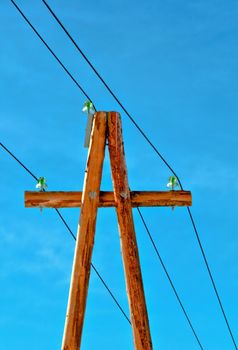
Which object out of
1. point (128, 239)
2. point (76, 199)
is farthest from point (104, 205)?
point (128, 239)

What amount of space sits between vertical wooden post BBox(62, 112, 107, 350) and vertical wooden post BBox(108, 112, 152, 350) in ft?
0.57

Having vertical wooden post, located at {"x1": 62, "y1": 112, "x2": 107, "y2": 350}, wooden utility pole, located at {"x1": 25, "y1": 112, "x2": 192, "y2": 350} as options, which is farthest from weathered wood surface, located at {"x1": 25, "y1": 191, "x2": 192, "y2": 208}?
vertical wooden post, located at {"x1": 62, "y1": 112, "x2": 107, "y2": 350}

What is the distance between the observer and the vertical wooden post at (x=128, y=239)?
10055mm

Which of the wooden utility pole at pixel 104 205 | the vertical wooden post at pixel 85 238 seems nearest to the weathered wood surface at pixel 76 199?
the wooden utility pole at pixel 104 205

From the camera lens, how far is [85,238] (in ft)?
33.1

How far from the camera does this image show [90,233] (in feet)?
33.3

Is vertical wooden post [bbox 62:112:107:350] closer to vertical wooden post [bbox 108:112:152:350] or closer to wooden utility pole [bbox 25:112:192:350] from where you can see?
wooden utility pole [bbox 25:112:192:350]

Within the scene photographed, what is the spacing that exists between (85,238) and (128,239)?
2.05ft

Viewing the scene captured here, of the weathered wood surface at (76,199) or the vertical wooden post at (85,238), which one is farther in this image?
the weathered wood surface at (76,199)

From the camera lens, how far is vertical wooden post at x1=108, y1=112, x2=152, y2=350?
33.0 feet

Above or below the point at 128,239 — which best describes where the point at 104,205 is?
above

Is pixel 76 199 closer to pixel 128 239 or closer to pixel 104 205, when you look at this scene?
pixel 104 205

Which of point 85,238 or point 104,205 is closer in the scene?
point 85,238

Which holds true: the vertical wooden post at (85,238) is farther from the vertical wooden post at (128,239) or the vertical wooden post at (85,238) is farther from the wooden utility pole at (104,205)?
the vertical wooden post at (128,239)
